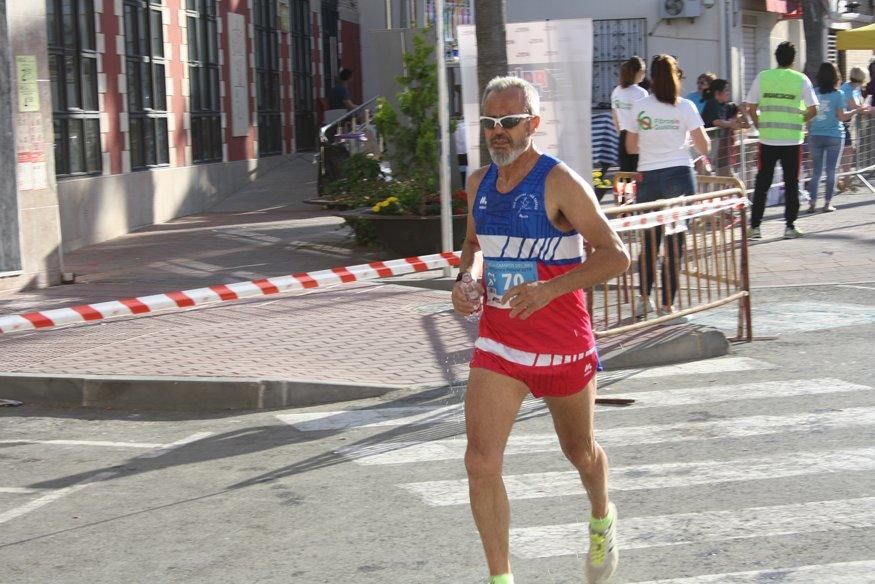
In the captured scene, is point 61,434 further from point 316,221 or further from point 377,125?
point 316,221

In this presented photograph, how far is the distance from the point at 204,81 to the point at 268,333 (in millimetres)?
11727

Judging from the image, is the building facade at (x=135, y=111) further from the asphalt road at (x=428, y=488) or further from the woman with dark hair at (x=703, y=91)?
the woman with dark hair at (x=703, y=91)

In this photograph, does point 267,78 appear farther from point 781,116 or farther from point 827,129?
point 781,116

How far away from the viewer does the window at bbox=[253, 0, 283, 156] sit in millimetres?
23406

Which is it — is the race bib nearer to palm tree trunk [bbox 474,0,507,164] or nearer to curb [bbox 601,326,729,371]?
curb [bbox 601,326,729,371]

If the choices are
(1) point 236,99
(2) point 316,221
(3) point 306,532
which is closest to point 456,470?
(3) point 306,532

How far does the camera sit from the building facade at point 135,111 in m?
12.5

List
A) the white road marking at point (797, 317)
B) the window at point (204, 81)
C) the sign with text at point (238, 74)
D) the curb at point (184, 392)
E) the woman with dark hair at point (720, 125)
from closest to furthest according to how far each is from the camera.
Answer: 1. the curb at point (184, 392)
2. the white road marking at point (797, 317)
3. the woman with dark hair at point (720, 125)
4. the window at point (204, 81)
5. the sign with text at point (238, 74)

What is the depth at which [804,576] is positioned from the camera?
15.2 feet

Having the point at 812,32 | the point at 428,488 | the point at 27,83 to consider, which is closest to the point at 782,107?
the point at 27,83

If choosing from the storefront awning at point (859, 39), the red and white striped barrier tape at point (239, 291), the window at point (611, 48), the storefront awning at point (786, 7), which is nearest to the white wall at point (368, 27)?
the window at point (611, 48)

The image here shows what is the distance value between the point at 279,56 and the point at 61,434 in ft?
58.5

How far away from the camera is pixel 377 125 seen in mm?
13773

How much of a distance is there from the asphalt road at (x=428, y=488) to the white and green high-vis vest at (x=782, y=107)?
5.83 m
